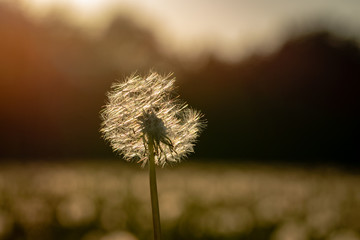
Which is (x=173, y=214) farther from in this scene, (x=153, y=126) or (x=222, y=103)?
(x=222, y=103)

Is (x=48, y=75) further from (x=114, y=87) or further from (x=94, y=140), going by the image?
(x=114, y=87)

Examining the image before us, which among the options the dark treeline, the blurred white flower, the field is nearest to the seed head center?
the blurred white flower

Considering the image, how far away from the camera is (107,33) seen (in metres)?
30.7

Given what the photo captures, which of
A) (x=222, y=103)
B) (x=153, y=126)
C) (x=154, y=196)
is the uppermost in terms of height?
(x=222, y=103)

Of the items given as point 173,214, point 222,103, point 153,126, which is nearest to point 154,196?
point 153,126

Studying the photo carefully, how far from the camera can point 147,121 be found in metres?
0.62

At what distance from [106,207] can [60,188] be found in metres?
1.02

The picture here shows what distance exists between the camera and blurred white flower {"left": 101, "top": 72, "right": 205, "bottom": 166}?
0.64 meters

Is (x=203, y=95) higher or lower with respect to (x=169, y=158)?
higher

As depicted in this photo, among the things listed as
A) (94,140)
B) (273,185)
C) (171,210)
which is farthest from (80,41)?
(171,210)

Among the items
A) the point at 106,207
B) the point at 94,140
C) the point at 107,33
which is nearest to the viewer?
the point at 106,207

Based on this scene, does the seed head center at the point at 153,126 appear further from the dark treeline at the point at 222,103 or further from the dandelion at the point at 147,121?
the dark treeline at the point at 222,103

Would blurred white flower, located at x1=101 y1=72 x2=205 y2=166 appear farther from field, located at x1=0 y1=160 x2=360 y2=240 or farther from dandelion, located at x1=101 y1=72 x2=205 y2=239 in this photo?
field, located at x1=0 y1=160 x2=360 y2=240

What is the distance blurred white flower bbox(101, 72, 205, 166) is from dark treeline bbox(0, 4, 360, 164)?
14.8m
